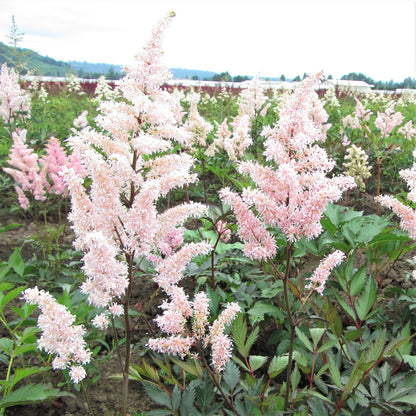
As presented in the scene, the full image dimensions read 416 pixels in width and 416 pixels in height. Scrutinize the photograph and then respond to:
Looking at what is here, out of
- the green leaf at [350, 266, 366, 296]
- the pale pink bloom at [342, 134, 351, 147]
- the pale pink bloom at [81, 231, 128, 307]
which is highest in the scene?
the pale pink bloom at [342, 134, 351, 147]

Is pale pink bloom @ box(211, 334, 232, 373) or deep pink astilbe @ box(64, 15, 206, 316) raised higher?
deep pink astilbe @ box(64, 15, 206, 316)

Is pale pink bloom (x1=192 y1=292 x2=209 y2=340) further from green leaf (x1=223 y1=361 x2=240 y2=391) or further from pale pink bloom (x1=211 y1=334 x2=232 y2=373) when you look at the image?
green leaf (x1=223 y1=361 x2=240 y2=391)

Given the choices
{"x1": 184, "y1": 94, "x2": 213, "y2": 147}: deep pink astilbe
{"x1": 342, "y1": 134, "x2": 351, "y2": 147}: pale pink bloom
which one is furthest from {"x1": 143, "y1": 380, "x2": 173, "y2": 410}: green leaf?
{"x1": 342, "y1": 134, "x2": 351, "y2": 147}: pale pink bloom

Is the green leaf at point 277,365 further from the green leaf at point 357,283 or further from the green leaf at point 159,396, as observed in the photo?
the green leaf at point 357,283

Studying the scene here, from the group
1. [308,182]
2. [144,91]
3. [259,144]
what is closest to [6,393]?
[144,91]

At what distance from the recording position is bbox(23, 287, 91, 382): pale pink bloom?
1.44 meters

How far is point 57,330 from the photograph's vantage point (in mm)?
1466

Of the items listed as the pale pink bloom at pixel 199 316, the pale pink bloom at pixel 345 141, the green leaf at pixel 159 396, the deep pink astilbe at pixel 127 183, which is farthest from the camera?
the pale pink bloom at pixel 345 141

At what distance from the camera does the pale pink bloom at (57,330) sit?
1.44m

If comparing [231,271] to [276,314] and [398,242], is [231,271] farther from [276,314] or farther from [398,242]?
[398,242]

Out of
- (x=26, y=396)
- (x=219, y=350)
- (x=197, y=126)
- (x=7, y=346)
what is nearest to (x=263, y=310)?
(x=219, y=350)

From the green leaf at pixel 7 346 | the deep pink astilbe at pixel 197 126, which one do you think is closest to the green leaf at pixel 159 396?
the green leaf at pixel 7 346

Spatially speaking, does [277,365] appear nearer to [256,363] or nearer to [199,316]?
[256,363]

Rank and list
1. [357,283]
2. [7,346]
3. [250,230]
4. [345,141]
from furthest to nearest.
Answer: [345,141], [357,283], [7,346], [250,230]
